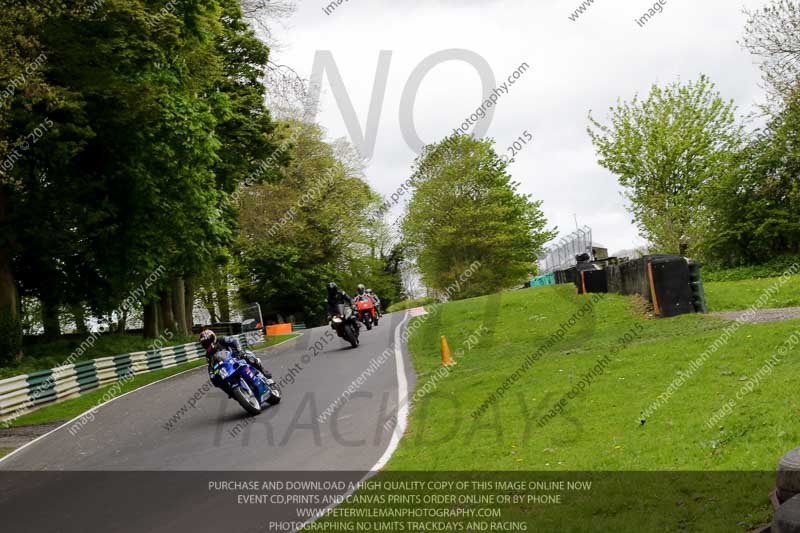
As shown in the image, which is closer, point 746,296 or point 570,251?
point 746,296

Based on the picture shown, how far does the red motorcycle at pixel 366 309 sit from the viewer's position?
90.3 feet

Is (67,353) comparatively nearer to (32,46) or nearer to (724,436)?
(32,46)

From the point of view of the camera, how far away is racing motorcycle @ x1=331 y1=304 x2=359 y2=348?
21.3 m

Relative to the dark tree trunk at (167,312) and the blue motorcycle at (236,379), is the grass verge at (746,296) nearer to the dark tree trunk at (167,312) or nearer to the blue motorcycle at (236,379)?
the blue motorcycle at (236,379)

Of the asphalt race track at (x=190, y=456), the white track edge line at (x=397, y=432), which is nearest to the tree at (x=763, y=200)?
the white track edge line at (x=397, y=432)

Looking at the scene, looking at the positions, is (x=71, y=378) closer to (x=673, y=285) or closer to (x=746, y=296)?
(x=673, y=285)

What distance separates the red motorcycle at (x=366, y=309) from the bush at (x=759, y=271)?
16.0 metres

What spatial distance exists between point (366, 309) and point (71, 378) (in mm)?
10454

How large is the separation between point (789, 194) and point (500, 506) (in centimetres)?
3082

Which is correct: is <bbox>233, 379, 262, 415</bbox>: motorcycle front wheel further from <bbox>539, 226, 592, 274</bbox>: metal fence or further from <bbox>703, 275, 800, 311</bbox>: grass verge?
<bbox>539, 226, 592, 274</bbox>: metal fence

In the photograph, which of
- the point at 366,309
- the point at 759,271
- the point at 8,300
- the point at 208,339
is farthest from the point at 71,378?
the point at 759,271

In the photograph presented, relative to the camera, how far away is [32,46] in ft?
57.6

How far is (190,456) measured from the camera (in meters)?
10.3

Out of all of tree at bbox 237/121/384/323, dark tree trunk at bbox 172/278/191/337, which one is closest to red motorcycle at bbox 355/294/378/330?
dark tree trunk at bbox 172/278/191/337
